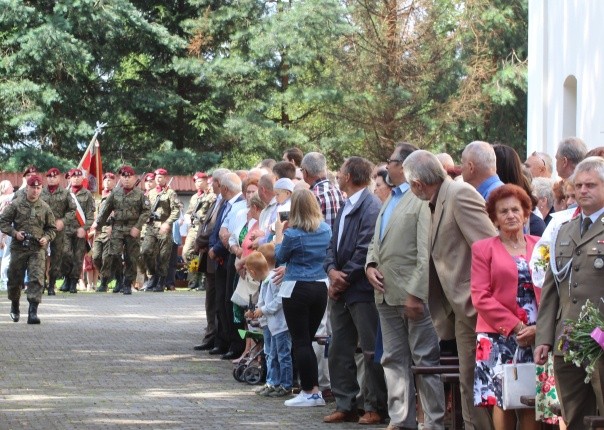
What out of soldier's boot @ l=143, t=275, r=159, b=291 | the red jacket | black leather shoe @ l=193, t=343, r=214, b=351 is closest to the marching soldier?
soldier's boot @ l=143, t=275, r=159, b=291

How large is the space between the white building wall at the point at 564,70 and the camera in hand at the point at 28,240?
8.48 meters

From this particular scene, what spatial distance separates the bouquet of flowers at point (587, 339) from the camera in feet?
24.0

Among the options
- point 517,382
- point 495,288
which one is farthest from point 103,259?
point 517,382

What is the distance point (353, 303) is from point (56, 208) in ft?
49.6

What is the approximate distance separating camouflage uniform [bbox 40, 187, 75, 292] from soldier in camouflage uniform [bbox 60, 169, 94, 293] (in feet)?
1.57

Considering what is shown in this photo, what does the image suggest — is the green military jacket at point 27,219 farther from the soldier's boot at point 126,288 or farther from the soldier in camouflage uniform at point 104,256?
the soldier's boot at point 126,288

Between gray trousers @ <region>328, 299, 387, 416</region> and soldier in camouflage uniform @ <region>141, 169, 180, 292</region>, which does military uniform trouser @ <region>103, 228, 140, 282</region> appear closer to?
soldier in camouflage uniform @ <region>141, 169, 180, 292</region>

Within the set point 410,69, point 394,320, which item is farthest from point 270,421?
point 410,69

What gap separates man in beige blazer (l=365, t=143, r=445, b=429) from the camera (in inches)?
416

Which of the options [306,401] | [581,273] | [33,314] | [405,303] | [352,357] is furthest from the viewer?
[33,314]

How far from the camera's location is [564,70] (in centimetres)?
2434

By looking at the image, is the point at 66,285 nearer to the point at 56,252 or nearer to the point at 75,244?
the point at 75,244

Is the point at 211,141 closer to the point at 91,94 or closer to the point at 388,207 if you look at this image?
the point at 91,94

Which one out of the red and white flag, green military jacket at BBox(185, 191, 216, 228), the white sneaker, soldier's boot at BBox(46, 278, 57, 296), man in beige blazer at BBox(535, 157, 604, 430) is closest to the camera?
man in beige blazer at BBox(535, 157, 604, 430)
